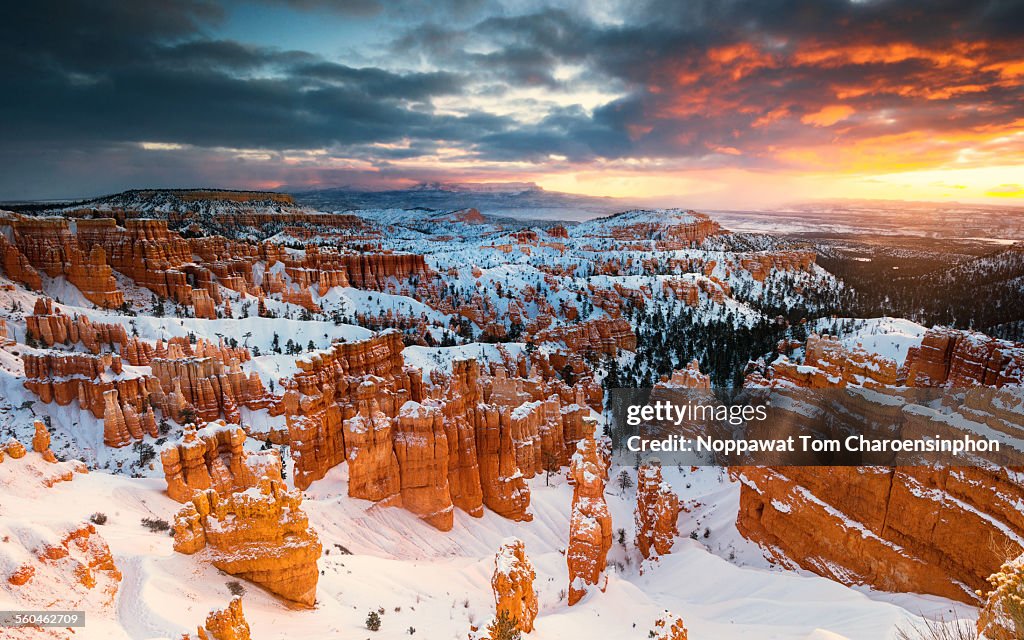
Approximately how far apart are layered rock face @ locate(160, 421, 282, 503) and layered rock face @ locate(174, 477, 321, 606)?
82.7 inches

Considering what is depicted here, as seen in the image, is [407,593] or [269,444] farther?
[269,444]

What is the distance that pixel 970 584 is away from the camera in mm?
12359

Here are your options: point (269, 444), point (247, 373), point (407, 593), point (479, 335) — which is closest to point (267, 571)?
point (407, 593)

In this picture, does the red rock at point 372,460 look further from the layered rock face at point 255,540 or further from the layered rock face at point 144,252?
the layered rock face at point 144,252

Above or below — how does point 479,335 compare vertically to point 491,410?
below

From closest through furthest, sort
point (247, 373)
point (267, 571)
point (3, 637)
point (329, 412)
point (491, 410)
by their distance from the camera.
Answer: point (3, 637), point (267, 571), point (329, 412), point (491, 410), point (247, 373)

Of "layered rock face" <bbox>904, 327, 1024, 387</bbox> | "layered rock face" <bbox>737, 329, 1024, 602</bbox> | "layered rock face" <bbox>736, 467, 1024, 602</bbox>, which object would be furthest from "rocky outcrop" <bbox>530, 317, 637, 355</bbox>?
"layered rock face" <bbox>736, 467, 1024, 602</bbox>

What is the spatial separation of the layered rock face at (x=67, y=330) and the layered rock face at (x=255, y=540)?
111ft

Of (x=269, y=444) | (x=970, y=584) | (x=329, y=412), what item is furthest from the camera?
(x=269, y=444)

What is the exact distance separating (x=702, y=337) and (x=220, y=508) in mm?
67295

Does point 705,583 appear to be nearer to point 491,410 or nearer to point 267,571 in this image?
point 491,410

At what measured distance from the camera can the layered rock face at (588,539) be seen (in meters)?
15.2

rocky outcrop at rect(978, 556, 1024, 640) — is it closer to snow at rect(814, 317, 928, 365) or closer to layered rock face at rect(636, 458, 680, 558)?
layered rock face at rect(636, 458, 680, 558)

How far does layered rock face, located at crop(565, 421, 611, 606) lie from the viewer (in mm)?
15242
